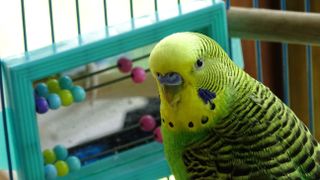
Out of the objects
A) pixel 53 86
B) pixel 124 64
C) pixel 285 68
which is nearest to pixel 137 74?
pixel 124 64

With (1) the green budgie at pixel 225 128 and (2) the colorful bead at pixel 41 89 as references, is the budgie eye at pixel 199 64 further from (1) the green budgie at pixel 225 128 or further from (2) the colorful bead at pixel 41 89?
(2) the colorful bead at pixel 41 89

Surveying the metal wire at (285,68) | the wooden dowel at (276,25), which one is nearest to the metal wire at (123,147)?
the wooden dowel at (276,25)

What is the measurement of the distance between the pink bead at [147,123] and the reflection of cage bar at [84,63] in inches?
1.1

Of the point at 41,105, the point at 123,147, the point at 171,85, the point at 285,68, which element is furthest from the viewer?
the point at 285,68

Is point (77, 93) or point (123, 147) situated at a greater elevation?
point (77, 93)

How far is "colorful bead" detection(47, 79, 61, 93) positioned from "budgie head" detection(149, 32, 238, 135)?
25 cm

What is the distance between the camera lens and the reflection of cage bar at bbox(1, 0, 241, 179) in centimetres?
106

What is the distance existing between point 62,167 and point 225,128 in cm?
31

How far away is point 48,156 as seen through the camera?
112 cm

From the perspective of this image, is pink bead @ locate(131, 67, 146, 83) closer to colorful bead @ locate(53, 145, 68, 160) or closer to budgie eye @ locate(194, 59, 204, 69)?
colorful bead @ locate(53, 145, 68, 160)

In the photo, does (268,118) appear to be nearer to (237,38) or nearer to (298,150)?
(298,150)

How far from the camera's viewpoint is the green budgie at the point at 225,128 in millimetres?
878

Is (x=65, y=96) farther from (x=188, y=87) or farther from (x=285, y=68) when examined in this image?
(x=285, y=68)

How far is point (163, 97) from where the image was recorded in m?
0.88
